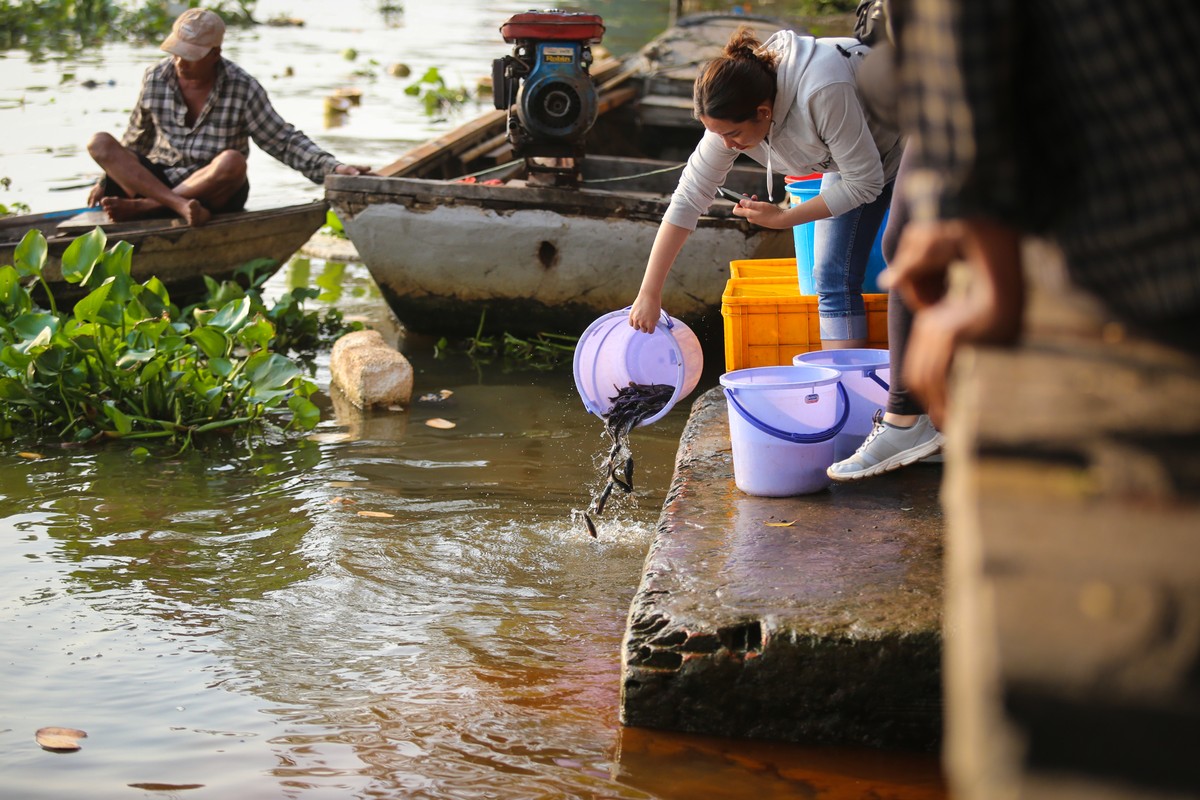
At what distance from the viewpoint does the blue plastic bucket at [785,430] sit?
3.39 metres

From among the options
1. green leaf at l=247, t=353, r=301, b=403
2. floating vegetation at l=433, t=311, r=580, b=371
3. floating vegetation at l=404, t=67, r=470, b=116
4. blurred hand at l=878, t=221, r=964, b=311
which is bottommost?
floating vegetation at l=433, t=311, r=580, b=371

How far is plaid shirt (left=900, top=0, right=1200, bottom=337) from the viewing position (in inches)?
52.8

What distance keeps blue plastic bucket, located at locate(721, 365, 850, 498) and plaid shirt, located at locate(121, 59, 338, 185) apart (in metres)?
3.88

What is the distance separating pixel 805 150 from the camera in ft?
12.1

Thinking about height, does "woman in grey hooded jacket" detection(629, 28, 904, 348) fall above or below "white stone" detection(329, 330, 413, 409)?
above

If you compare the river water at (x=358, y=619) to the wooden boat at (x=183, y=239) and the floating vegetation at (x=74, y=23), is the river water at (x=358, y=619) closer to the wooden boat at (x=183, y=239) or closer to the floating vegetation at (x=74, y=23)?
the wooden boat at (x=183, y=239)

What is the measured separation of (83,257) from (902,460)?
340 centimetres

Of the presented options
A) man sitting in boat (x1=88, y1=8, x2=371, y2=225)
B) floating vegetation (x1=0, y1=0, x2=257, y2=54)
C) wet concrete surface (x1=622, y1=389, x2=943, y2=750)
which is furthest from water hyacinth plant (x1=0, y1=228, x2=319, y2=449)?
floating vegetation (x1=0, y1=0, x2=257, y2=54)

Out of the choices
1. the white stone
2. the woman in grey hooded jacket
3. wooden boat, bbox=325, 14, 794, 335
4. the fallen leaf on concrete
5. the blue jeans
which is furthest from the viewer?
wooden boat, bbox=325, 14, 794, 335

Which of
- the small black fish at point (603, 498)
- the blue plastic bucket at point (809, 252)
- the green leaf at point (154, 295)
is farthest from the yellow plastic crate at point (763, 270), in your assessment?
the green leaf at point (154, 295)

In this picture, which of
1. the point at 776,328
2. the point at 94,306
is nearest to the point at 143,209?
the point at 94,306

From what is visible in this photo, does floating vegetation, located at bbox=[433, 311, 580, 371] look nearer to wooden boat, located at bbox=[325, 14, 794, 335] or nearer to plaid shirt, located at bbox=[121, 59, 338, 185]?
wooden boat, located at bbox=[325, 14, 794, 335]

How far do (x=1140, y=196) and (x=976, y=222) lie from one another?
173 millimetres

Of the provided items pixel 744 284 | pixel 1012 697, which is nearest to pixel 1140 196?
pixel 1012 697
